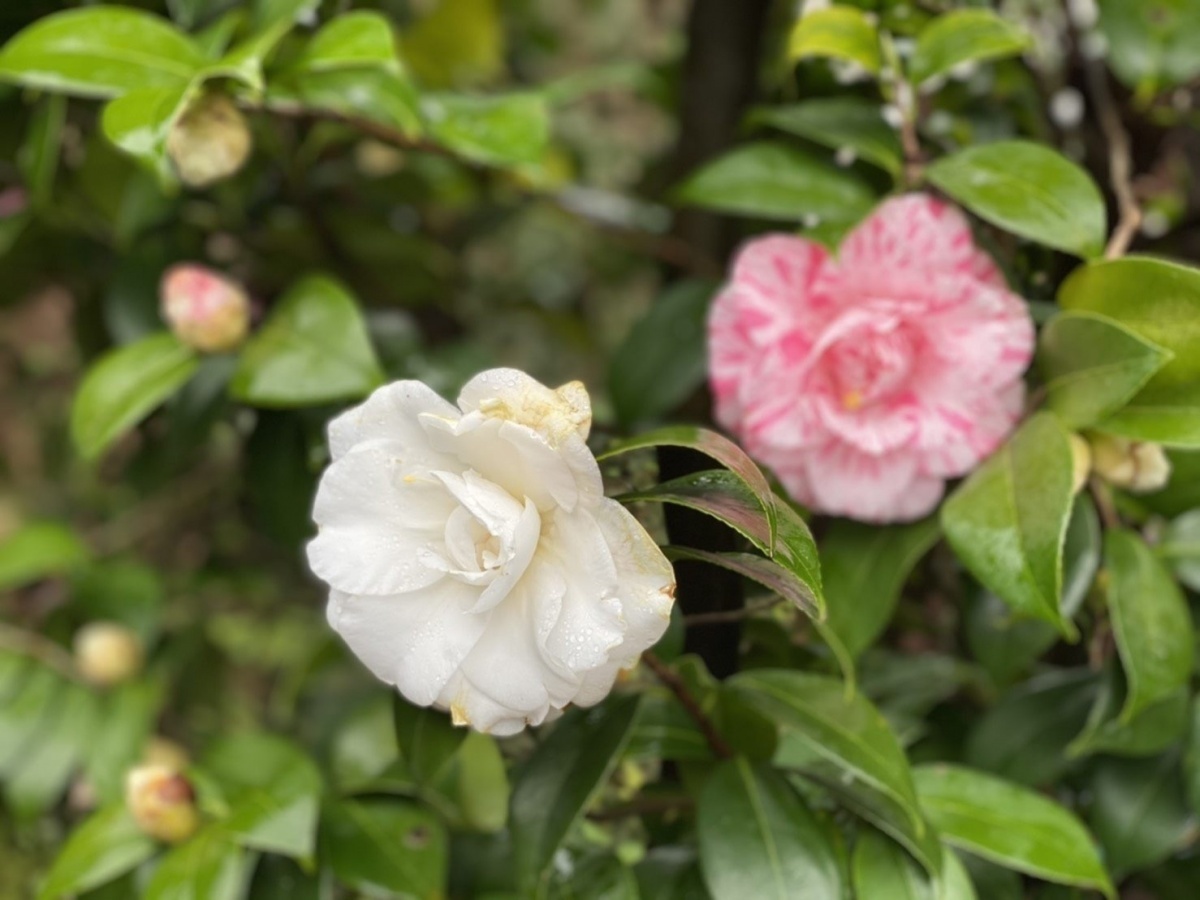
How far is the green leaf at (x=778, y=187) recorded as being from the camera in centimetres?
76

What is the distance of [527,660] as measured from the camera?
0.47 meters

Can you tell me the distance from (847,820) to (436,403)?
0.36m

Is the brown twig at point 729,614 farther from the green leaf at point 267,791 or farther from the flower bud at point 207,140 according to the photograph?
the flower bud at point 207,140

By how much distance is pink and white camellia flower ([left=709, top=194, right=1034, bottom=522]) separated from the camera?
66cm

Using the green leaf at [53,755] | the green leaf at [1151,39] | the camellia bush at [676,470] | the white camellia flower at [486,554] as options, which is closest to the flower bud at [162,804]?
the camellia bush at [676,470]

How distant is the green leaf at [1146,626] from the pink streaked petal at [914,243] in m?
0.20

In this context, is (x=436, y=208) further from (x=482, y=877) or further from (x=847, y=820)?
(x=847, y=820)

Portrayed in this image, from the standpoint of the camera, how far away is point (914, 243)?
67 cm

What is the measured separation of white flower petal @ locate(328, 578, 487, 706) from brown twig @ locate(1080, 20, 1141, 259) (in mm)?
463

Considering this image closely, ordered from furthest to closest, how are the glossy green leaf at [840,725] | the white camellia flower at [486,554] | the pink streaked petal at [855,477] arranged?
the pink streaked petal at [855,477], the glossy green leaf at [840,725], the white camellia flower at [486,554]

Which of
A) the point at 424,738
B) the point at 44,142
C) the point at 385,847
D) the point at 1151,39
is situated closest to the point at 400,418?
the point at 424,738

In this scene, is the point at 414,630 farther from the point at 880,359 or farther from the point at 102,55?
the point at 102,55

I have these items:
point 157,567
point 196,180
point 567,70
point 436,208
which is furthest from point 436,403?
point 567,70

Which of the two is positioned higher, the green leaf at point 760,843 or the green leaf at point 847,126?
the green leaf at point 847,126
